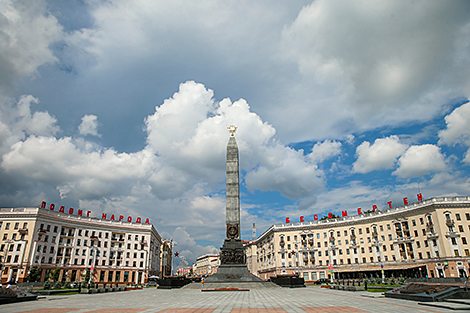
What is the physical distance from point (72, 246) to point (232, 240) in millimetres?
45335

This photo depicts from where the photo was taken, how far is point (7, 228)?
57.7 m

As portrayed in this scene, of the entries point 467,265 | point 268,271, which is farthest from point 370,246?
point 268,271

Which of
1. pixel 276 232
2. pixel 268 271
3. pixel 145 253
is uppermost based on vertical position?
pixel 276 232

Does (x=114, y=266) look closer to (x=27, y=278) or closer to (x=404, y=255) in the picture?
(x=27, y=278)

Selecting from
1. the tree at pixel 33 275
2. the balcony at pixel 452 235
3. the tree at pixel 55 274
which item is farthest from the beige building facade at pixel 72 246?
the balcony at pixel 452 235

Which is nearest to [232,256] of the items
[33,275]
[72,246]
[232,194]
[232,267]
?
[232,267]

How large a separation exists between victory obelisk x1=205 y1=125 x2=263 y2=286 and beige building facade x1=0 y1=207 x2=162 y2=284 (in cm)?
2934

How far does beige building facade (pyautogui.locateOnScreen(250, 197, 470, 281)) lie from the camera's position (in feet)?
165

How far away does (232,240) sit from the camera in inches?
1700

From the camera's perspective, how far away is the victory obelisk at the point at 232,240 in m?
37.8

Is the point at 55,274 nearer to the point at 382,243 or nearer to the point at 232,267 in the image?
the point at 232,267

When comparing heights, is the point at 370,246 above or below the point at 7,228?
below

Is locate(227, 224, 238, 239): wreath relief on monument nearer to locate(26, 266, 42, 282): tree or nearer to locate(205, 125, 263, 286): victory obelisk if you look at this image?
locate(205, 125, 263, 286): victory obelisk

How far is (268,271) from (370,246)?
3197 cm
